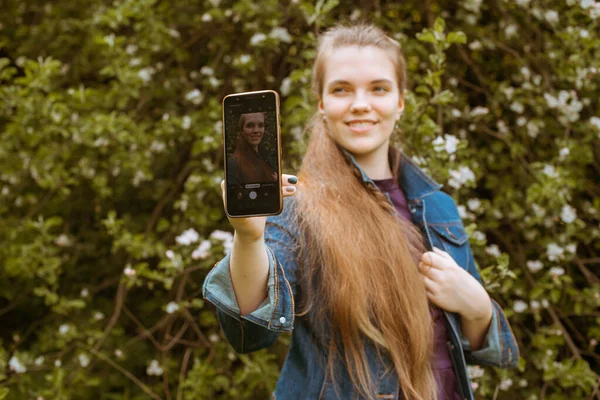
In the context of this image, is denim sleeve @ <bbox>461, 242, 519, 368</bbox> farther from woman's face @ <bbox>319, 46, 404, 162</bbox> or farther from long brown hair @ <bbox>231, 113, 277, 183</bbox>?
long brown hair @ <bbox>231, 113, 277, 183</bbox>

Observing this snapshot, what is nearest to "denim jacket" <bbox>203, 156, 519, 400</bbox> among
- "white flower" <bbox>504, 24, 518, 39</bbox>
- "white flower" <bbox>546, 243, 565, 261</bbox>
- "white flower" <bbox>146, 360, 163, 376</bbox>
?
"white flower" <bbox>546, 243, 565, 261</bbox>

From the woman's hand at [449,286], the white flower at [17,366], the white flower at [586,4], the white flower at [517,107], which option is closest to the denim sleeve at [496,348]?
the woman's hand at [449,286]

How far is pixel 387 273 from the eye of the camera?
4.20 feet

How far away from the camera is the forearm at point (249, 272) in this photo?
40.6 inches

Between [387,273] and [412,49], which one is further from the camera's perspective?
[412,49]

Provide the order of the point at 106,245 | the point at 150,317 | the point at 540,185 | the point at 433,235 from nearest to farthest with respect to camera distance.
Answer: the point at 433,235 < the point at 540,185 < the point at 150,317 < the point at 106,245

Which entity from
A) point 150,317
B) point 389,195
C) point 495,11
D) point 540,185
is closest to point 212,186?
point 150,317

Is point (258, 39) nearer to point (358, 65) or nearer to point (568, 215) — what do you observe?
point (358, 65)

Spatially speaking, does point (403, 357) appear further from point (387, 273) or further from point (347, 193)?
point (347, 193)

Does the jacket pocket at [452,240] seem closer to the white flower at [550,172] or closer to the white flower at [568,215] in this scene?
the white flower at [550,172]

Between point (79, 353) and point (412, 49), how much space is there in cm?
187

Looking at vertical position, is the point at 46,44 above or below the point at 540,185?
above

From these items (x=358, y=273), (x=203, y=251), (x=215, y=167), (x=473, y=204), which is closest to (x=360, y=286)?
(x=358, y=273)

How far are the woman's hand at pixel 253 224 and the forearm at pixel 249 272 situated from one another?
0.03ft
